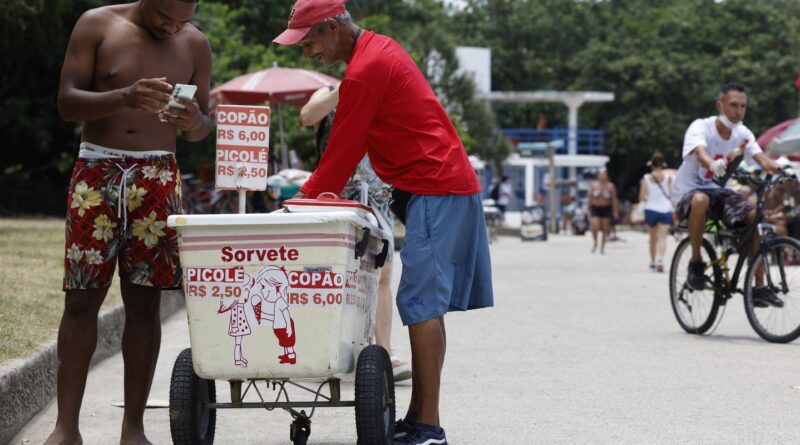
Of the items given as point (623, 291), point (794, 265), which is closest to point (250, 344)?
point (794, 265)

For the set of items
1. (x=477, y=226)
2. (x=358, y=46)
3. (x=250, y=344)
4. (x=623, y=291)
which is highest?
(x=358, y=46)

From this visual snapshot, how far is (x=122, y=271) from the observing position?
17.4 ft

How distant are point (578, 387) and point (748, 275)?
2.64m

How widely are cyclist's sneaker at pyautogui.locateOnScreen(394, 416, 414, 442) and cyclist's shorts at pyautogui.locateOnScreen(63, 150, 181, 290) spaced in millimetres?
1040

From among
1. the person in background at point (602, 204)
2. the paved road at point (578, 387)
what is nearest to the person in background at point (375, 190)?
the paved road at point (578, 387)

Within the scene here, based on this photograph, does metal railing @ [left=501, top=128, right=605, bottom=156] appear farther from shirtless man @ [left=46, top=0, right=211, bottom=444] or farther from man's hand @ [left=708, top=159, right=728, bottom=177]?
shirtless man @ [left=46, top=0, right=211, bottom=444]

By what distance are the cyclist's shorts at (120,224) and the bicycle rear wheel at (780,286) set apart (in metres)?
5.05

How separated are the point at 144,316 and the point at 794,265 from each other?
5.12 metres

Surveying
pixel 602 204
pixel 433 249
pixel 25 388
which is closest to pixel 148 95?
pixel 433 249

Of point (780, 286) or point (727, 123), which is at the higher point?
point (727, 123)

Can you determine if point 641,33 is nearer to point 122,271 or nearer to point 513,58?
point 513,58

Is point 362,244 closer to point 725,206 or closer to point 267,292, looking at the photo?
point 267,292

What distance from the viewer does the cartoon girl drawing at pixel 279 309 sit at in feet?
15.5

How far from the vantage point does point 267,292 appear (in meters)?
4.73
